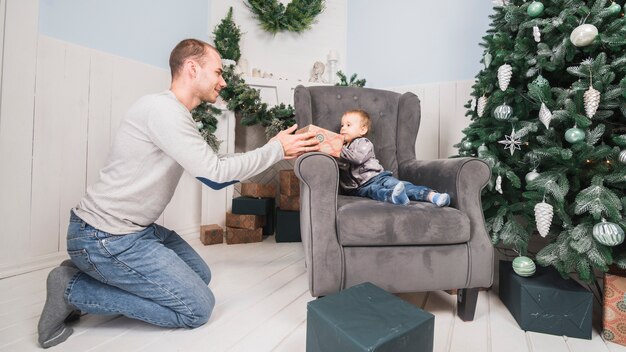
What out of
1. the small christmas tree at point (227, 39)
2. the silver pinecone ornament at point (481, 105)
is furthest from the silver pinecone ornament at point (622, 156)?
the small christmas tree at point (227, 39)

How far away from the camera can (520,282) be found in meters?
1.31

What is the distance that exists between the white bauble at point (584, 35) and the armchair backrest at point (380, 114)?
0.87m

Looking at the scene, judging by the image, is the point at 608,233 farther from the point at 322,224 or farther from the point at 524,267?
the point at 322,224

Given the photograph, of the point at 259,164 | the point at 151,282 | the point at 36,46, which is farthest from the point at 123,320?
the point at 36,46

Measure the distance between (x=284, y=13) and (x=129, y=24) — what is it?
4.55 feet

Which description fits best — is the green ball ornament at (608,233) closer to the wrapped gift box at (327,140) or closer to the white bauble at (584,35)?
the white bauble at (584,35)

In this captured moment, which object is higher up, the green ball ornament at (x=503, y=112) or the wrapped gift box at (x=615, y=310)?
the green ball ornament at (x=503, y=112)

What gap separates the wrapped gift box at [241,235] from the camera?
97.9 inches

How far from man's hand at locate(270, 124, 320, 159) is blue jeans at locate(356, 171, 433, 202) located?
47 centimetres

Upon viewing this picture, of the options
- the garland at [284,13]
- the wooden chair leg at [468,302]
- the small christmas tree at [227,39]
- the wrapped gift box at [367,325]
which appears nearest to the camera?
the wrapped gift box at [367,325]

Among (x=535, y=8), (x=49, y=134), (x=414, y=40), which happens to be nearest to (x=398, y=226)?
(x=535, y=8)

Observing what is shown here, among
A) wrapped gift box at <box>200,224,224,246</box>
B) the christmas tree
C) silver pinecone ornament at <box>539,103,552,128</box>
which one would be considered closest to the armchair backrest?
the christmas tree

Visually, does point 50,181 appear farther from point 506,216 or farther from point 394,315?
point 506,216

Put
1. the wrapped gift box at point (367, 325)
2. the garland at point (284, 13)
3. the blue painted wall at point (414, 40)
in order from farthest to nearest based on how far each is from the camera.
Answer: the garland at point (284, 13), the blue painted wall at point (414, 40), the wrapped gift box at point (367, 325)
